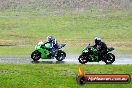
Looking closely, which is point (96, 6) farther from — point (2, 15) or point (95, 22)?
point (2, 15)

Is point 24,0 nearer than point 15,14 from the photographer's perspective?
No

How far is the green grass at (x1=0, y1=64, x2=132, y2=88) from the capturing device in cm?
2641

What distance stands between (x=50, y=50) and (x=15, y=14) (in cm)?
4454

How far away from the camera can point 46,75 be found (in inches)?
1095

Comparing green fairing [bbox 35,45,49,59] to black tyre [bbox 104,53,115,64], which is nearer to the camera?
black tyre [bbox 104,53,115,64]

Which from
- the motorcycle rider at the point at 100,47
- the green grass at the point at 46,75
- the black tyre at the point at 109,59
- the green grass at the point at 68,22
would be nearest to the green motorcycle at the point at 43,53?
the motorcycle rider at the point at 100,47

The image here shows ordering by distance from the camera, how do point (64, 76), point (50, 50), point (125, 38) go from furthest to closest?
1. point (125, 38)
2. point (50, 50)
3. point (64, 76)

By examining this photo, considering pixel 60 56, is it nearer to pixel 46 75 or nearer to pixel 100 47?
pixel 100 47

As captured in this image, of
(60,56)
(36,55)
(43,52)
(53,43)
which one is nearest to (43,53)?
(43,52)

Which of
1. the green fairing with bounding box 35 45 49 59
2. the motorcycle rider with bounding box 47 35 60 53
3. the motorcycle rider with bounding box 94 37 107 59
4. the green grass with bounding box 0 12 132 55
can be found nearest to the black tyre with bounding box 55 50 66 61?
the motorcycle rider with bounding box 47 35 60 53

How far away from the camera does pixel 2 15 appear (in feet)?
259

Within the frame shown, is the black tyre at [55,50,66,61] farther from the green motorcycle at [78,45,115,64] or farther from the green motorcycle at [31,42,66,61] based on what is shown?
the green motorcycle at [78,45,115,64]

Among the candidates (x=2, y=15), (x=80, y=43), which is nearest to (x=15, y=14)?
(x=2, y=15)

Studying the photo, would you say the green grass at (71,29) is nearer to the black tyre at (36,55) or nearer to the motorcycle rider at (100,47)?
the black tyre at (36,55)
